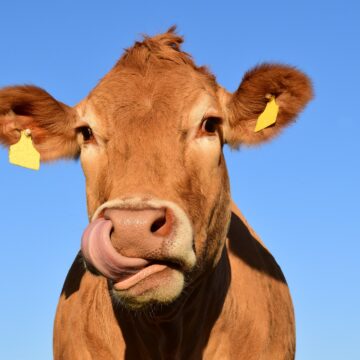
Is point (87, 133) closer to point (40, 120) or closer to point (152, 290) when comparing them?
point (40, 120)

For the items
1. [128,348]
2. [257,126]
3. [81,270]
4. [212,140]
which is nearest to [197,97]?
[212,140]

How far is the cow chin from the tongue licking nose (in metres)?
0.10

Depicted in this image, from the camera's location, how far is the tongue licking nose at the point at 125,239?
4.58m

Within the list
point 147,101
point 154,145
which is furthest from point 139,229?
point 147,101

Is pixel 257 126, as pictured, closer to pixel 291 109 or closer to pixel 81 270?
pixel 291 109

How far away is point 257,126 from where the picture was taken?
258 inches

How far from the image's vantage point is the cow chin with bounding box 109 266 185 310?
4.79 meters

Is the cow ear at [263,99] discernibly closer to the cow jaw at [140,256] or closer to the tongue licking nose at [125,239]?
the cow jaw at [140,256]

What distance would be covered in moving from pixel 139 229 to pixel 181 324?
64.2 inches

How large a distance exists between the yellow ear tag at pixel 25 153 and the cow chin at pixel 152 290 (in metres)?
2.28

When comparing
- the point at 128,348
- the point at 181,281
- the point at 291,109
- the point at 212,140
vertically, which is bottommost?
the point at 128,348

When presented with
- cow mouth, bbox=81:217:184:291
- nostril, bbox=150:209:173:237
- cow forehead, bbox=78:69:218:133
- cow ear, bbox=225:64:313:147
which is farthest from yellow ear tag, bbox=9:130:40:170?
nostril, bbox=150:209:173:237

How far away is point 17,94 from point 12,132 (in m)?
0.46

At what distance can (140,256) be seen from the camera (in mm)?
4684
